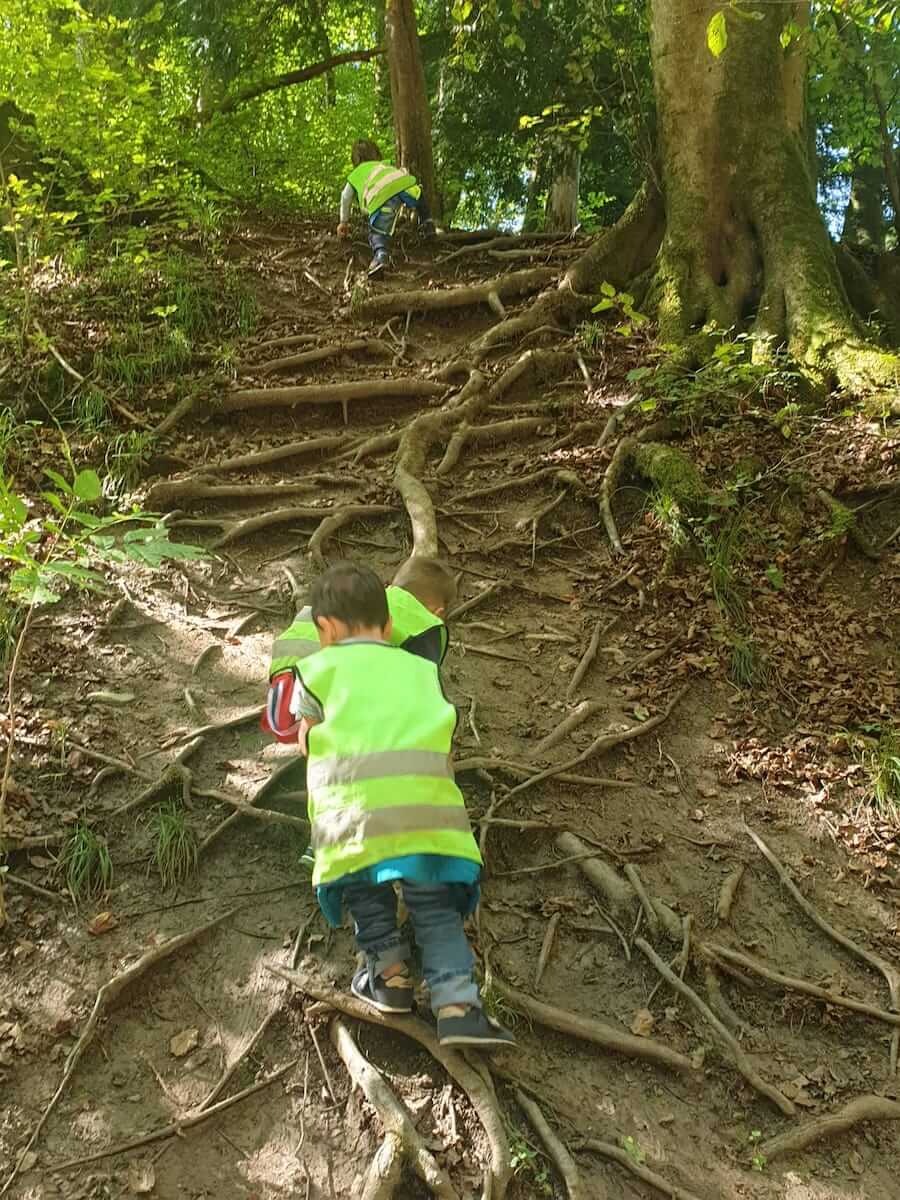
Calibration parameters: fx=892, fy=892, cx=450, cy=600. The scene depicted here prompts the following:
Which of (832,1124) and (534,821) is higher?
(534,821)

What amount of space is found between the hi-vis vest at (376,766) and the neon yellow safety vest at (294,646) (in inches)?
12.1

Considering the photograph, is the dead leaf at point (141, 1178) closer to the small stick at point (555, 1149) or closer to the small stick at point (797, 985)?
the small stick at point (555, 1149)

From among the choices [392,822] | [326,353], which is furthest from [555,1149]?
[326,353]

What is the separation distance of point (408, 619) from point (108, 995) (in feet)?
5.15

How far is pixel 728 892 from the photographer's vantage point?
3.57 meters

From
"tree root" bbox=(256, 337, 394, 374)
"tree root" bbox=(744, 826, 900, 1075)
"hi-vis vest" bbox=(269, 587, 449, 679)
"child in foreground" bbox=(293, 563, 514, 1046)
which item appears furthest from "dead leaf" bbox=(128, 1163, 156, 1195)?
"tree root" bbox=(256, 337, 394, 374)

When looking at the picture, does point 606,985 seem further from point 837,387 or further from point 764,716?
point 837,387

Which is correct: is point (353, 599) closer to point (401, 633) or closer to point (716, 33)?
point (401, 633)

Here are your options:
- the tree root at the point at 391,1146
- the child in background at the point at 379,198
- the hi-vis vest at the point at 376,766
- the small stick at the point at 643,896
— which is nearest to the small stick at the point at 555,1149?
the tree root at the point at 391,1146

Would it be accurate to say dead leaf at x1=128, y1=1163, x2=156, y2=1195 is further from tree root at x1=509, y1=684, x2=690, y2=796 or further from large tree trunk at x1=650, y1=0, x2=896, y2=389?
large tree trunk at x1=650, y1=0, x2=896, y2=389

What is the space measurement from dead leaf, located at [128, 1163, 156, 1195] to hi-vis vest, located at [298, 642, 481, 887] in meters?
0.89

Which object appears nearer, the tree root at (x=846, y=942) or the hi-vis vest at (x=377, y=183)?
the tree root at (x=846, y=942)

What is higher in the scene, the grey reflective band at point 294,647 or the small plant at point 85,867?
the grey reflective band at point 294,647

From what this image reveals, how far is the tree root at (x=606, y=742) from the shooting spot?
3916 millimetres
